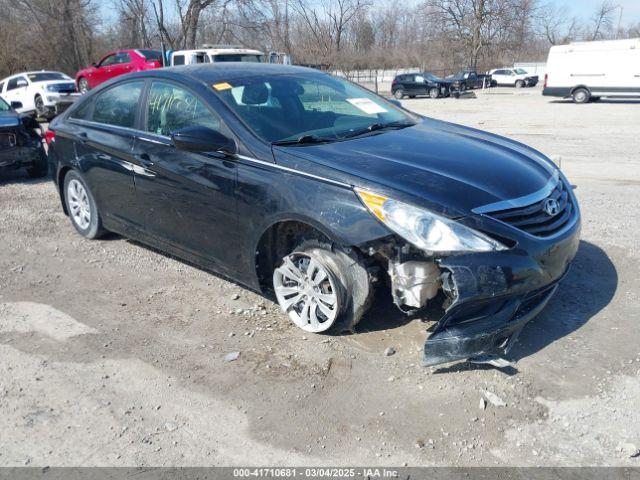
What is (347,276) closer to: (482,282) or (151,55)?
(482,282)

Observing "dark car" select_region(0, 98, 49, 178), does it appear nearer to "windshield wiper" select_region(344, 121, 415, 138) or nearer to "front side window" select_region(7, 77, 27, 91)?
"windshield wiper" select_region(344, 121, 415, 138)

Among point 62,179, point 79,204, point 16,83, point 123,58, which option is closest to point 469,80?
point 123,58

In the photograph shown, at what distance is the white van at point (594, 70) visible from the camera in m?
23.0

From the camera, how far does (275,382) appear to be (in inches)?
126

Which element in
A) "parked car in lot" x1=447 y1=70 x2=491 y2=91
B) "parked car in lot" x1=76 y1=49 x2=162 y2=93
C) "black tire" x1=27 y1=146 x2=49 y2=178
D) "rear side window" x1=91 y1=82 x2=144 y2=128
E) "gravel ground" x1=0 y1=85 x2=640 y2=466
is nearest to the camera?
"gravel ground" x1=0 y1=85 x2=640 y2=466

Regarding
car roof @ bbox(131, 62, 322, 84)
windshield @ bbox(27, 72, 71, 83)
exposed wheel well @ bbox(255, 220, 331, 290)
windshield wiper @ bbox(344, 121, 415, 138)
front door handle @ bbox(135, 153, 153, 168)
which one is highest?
windshield @ bbox(27, 72, 71, 83)

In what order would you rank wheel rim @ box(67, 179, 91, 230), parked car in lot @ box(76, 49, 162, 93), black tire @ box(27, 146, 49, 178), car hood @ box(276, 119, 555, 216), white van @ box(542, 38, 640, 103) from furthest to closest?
1. white van @ box(542, 38, 640, 103)
2. parked car in lot @ box(76, 49, 162, 93)
3. black tire @ box(27, 146, 49, 178)
4. wheel rim @ box(67, 179, 91, 230)
5. car hood @ box(276, 119, 555, 216)

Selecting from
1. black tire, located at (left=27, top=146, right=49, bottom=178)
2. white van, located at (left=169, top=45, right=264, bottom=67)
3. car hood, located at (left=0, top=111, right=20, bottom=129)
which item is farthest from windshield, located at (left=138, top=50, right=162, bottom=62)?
car hood, located at (left=0, top=111, right=20, bottom=129)

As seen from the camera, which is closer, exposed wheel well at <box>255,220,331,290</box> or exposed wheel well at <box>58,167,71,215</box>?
exposed wheel well at <box>255,220,331,290</box>

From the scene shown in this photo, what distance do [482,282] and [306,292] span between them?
1.19 meters

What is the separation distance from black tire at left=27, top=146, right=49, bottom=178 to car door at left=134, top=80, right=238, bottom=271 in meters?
5.07

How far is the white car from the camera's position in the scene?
18312 mm

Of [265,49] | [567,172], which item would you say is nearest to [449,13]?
[265,49]

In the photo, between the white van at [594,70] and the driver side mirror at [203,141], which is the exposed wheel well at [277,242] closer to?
the driver side mirror at [203,141]
